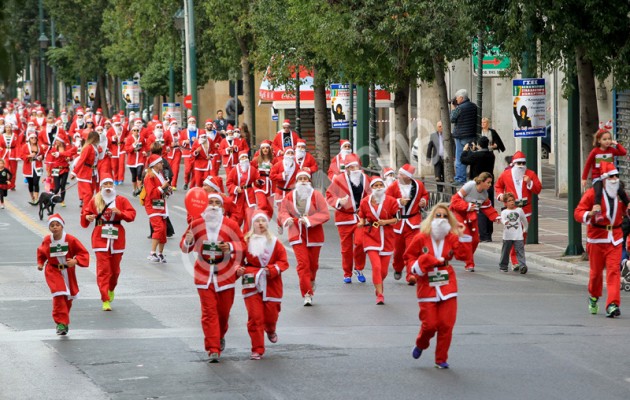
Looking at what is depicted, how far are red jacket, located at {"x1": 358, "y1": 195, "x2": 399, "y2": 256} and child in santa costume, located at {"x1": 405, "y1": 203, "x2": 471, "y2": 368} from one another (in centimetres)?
452

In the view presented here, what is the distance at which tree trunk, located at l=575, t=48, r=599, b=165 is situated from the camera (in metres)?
21.4

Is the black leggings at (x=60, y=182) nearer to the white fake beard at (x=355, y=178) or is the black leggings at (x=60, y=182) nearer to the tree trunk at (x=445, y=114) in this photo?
the tree trunk at (x=445, y=114)

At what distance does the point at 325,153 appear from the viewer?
37781mm

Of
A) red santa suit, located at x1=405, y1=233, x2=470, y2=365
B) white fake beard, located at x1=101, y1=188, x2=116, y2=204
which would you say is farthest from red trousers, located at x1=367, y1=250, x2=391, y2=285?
red santa suit, located at x1=405, y1=233, x2=470, y2=365

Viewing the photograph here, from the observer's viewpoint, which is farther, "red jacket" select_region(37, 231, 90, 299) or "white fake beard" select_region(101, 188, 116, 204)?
"white fake beard" select_region(101, 188, 116, 204)

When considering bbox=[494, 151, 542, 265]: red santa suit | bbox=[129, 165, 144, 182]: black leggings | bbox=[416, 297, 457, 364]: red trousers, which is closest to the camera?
bbox=[416, 297, 457, 364]: red trousers

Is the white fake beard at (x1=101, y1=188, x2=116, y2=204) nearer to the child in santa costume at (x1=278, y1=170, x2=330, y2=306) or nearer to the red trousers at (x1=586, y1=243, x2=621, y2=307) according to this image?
the child in santa costume at (x1=278, y1=170, x2=330, y2=306)

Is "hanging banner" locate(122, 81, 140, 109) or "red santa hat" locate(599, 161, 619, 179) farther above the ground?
"hanging banner" locate(122, 81, 140, 109)

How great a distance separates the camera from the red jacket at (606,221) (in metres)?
16.0

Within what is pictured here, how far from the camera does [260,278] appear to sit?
13.6 metres

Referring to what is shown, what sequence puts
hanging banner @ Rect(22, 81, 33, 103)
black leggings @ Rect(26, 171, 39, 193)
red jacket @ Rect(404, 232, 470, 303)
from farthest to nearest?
hanging banner @ Rect(22, 81, 33, 103)
black leggings @ Rect(26, 171, 39, 193)
red jacket @ Rect(404, 232, 470, 303)

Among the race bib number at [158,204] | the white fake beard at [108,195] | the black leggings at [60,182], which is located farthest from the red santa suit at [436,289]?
the black leggings at [60,182]

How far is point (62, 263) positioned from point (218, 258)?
2665 millimetres

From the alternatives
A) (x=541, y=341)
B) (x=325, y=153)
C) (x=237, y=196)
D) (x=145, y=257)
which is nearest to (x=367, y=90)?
(x=325, y=153)
